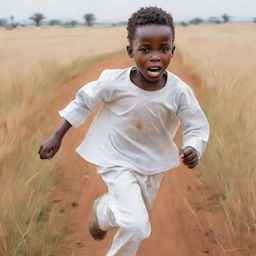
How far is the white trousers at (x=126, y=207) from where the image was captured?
8.64 feet

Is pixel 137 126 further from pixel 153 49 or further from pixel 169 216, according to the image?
pixel 169 216

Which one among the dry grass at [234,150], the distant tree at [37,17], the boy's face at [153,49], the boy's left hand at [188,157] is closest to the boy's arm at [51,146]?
the boy's face at [153,49]

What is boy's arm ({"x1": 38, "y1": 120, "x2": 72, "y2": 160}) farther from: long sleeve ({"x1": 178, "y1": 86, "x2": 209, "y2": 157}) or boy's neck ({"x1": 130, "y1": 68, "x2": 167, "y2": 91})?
long sleeve ({"x1": 178, "y1": 86, "x2": 209, "y2": 157})

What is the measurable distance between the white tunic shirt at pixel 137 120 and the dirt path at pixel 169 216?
0.70 metres

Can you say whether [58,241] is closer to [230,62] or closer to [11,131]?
[11,131]

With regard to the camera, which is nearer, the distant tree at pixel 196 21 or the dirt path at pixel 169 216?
the dirt path at pixel 169 216

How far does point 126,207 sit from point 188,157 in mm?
371

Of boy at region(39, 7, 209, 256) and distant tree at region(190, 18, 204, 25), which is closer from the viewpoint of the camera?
boy at region(39, 7, 209, 256)

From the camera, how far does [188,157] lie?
264cm

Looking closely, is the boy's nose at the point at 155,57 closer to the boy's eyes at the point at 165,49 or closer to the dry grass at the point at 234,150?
the boy's eyes at the point at 165,49

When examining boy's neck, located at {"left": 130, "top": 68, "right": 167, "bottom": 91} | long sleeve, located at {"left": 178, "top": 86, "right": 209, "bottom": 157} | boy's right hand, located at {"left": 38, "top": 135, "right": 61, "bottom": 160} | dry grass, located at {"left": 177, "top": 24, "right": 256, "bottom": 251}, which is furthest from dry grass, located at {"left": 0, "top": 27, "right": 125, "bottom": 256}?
dry grass, located at {"left": 177, "top": 24, "right": 256, "bottom": 251}

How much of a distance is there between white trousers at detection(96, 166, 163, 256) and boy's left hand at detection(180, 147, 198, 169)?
293 millimetres

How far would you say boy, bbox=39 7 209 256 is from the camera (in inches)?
107

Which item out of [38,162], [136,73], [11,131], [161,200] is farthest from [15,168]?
[136,73]
